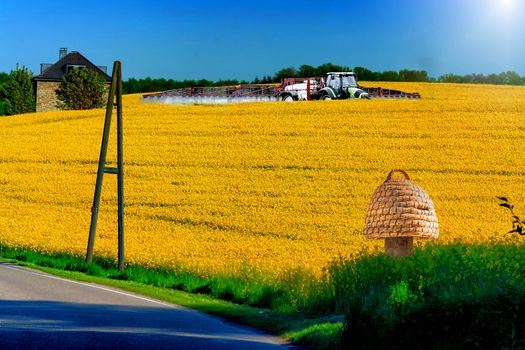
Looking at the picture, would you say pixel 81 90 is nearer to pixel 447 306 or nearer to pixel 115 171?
pixel 115 171

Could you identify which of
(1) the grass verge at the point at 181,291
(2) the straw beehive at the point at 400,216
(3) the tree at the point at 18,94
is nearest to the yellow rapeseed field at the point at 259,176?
(1) the grass verge at the point at 181,291

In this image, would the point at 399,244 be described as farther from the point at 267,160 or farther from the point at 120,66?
the point at 267,160

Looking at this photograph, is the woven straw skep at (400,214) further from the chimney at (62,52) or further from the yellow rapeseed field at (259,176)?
the chimney at (62,52)

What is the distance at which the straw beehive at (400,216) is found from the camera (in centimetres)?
1572

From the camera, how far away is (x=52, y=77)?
403ft

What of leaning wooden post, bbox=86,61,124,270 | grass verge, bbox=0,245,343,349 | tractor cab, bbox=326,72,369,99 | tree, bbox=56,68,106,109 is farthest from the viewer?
tree, bbox=56,68,106,109

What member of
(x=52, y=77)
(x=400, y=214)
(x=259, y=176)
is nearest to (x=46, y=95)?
(x=52, y=77)

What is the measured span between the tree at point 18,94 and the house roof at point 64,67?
7.26 ft

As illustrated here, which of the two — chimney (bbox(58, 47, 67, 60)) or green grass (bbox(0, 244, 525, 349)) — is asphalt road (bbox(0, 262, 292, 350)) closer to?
green grass (bbox(0, 244, 525, 349))

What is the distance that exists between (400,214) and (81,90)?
9843cm

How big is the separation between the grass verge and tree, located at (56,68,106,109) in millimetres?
81450

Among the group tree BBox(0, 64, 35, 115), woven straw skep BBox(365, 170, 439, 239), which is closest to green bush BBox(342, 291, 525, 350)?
woven straw skep BBox(365, 170, 439, 239)

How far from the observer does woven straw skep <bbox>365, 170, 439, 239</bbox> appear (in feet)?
51.5

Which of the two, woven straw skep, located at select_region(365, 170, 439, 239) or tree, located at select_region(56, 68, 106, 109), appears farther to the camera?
tree, located at select_region(56, 68, 106, 109)
